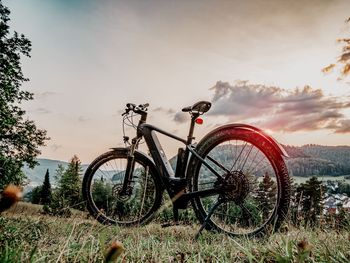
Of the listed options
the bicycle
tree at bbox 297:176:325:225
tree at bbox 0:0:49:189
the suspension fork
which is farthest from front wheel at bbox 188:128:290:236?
tree at bbox 0:0:49:189

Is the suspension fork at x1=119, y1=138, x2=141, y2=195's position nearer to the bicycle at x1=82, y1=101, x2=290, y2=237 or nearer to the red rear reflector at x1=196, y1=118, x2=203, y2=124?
the bicycle at x1=82, y1=101, x2=290, y2=237

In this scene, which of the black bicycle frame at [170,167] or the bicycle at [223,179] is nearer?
A: the bicycle at [223,179]

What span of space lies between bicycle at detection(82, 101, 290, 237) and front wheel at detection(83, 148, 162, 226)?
0.02 meters

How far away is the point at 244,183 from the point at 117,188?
2.32 m

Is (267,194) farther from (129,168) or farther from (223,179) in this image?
(129,168)

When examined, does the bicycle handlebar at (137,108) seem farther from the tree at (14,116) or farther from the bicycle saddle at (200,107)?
the tree at (14,116)

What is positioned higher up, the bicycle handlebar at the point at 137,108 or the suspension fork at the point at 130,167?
the bicycle handlebar at the point at 137,108

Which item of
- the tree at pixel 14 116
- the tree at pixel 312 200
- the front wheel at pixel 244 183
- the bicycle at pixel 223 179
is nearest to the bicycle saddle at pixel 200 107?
the bicycle at pixel 223 179

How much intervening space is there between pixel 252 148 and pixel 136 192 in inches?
90.4

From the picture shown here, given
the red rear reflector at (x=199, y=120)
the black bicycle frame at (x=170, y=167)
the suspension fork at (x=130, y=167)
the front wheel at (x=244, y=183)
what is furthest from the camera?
the suspension fork at (x=130, y=167)

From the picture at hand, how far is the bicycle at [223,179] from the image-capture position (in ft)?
12.4

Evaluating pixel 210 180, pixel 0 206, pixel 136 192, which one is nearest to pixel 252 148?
pixel 210 180

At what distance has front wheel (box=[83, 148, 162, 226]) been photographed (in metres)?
5.10

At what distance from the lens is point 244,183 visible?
12.8 ft
